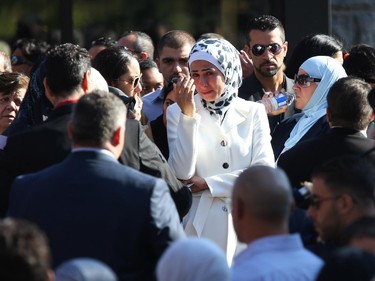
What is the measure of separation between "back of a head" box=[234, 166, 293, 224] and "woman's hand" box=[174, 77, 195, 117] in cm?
194

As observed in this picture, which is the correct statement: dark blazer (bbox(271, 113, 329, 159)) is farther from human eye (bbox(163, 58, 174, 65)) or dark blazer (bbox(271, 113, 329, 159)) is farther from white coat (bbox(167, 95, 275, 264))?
human eye (bbox(163, 58, 174, 65))

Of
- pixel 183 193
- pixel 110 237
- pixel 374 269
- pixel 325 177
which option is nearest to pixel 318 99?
pixel 183 193

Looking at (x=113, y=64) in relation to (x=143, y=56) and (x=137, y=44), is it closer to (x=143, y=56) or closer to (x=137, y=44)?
(x=143, y=56)

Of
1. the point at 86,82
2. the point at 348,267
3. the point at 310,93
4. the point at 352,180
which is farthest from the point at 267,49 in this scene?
the point at 348,267

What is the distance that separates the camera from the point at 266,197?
431cm

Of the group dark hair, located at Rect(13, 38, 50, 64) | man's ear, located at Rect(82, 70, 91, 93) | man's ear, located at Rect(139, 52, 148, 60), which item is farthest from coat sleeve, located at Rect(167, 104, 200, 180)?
dark hair, located at Rect(13, 38, 50, 64)

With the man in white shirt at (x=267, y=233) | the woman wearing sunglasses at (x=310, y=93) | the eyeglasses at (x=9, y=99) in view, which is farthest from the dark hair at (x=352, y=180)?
the eyeglasses at (x=9, y=99)

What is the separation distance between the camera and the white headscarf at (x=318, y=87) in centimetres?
682

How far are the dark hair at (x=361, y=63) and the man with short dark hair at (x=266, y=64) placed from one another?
16.9 inches

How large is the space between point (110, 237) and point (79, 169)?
312 millimetres

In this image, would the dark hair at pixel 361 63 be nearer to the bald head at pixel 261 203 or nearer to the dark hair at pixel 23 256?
the bald head at pixel 261 203

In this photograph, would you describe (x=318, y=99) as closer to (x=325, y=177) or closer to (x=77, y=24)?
(x=325, y=177)

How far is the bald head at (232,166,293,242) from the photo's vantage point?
4.30 m

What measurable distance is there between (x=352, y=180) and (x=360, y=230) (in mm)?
644
